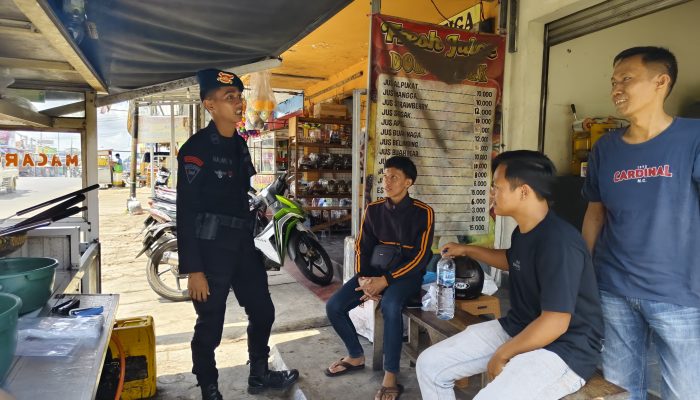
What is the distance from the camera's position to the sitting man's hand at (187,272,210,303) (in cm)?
249

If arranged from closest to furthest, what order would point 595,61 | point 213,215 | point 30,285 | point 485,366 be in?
point 30,285, point 485,366, point 213,215, point 595,61

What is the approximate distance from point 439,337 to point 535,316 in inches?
29.7

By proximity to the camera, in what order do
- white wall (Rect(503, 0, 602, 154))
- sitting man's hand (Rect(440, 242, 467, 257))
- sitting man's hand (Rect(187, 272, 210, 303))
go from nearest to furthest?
sitting man's hand (Rect(440, 242, 467, 257))
sitting man's hand (Rect(187, 272, 210, 303))
white wall (Rect(503, 0, 602, 154))

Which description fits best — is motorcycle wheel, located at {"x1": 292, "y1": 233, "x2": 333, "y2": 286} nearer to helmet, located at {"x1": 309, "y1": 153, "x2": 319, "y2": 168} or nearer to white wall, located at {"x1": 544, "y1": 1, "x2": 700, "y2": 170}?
helmet, located at {"x1": 309, "y1": 153, "x2": 319, "y2": 168}

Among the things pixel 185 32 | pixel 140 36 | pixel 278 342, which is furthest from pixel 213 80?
pixel 278 342

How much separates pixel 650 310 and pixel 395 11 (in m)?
4.51

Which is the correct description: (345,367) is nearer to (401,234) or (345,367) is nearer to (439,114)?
(401,234)

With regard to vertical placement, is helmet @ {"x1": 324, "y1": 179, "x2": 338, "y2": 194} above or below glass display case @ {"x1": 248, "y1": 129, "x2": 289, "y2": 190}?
below

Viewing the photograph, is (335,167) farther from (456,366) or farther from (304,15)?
(456,366)

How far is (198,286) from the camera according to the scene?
250 cm

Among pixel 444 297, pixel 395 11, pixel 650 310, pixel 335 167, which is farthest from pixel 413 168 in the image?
pixel 335 167

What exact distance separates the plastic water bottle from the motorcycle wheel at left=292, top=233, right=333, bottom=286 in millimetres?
2578

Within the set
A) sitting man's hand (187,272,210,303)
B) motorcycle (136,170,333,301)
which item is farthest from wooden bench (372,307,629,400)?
motorcycle (136,170,333,301)

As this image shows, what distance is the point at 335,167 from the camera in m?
7.44
